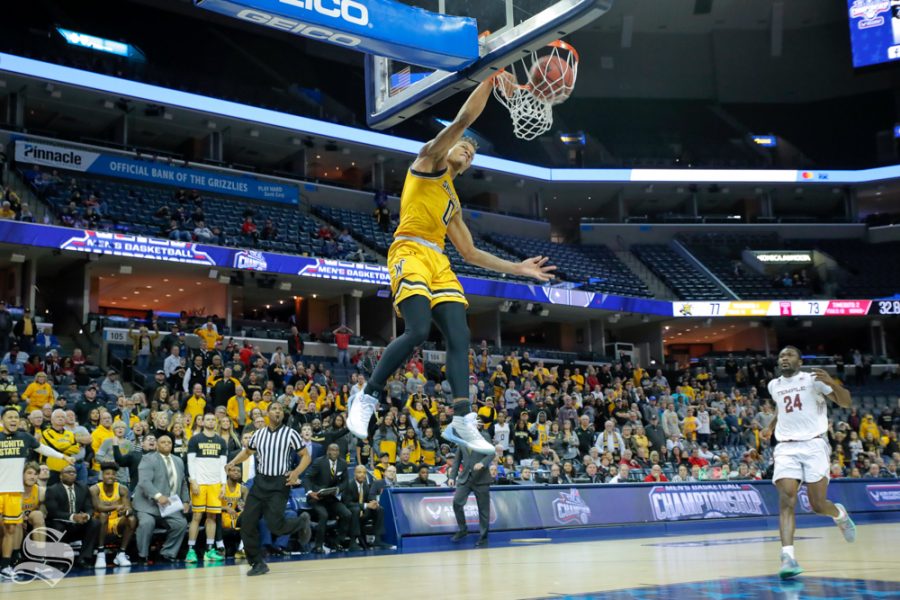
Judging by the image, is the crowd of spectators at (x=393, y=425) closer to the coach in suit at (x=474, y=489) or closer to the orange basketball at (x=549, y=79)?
the coach in suit at (x=474, y=489)

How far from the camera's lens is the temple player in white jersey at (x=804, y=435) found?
8.26 m

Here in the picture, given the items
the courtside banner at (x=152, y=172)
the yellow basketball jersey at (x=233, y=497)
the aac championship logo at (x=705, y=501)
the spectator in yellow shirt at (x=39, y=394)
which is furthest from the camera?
the courtside banner at (x=152, y=172)

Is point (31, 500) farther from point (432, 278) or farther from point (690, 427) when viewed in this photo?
point (690, 427)

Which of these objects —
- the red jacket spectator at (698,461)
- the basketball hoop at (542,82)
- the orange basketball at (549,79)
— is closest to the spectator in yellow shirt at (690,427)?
the red jacket spectator at (698,461)

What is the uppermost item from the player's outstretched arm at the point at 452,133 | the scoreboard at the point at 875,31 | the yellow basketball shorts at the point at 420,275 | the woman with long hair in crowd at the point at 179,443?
the scoreboard at the point at 875,31

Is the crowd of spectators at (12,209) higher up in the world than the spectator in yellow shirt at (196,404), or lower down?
higher up

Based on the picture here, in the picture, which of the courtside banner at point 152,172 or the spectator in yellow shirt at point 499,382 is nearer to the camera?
the spectator in yellow shirt at point 499,382

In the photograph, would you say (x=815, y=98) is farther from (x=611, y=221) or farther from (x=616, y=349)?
(x=616, y=349)

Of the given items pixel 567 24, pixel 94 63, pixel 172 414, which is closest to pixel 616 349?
pixel 94 63

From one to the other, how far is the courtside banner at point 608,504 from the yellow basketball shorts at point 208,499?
2803 mm

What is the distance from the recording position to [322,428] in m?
14.8

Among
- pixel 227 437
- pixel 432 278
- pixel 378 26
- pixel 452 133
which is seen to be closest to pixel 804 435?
pixel 432 278

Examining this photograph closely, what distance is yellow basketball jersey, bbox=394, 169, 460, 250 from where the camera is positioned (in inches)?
245

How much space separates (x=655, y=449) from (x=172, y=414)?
38.7ft
